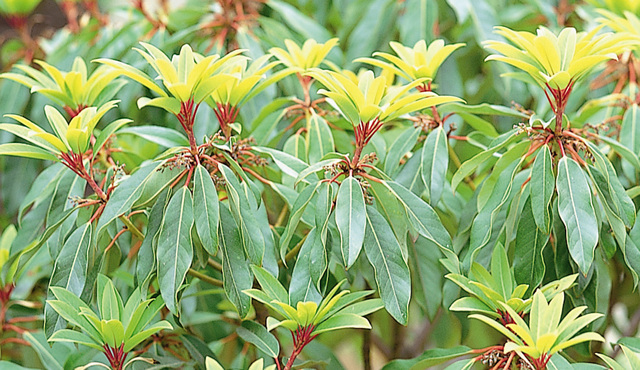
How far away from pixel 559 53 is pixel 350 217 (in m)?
0.34

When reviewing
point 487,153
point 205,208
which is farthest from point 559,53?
point 205,208

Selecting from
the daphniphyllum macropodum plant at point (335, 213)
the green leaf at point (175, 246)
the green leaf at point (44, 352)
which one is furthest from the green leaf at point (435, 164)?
the green leaf at point (44, 352)

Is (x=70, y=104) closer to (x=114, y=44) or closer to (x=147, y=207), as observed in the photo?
(x=147, y=207)

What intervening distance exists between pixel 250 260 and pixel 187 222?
10 centimetres

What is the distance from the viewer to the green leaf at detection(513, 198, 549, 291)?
890mm

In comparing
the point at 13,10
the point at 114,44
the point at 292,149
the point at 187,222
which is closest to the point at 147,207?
the point at 187,222

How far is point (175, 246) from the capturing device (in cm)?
83

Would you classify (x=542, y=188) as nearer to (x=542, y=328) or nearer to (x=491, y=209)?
(x=491, y=209)

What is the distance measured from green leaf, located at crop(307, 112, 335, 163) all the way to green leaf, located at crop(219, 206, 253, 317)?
179 millimetres

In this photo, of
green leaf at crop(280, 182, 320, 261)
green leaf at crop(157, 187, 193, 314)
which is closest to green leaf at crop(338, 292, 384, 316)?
green leaf at crop(280, 182, 320, 261)

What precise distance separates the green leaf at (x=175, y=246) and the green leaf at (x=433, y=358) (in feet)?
1.13

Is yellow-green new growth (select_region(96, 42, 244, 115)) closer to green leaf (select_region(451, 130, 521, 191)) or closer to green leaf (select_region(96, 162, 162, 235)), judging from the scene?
green leaf (select_region(96, 162, 162, 235))

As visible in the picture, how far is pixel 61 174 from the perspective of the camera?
1.05 meters

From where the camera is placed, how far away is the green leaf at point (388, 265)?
0.82 meters
